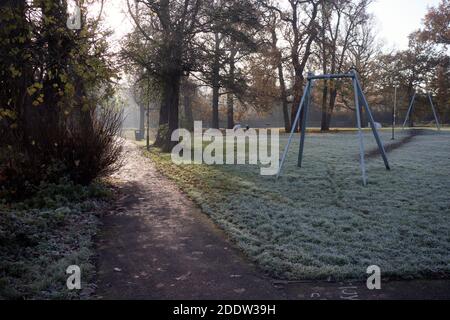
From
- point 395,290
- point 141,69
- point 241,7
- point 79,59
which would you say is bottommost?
point 395,290

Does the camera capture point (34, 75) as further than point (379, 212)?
Yes

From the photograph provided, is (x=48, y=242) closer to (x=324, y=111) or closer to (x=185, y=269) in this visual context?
(x=185, y=269)

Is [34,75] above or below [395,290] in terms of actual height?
above

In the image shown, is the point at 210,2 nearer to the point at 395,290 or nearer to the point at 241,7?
the point at 241,7

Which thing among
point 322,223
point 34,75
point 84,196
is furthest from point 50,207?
point 322,223

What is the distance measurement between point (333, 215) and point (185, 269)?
11.0ft

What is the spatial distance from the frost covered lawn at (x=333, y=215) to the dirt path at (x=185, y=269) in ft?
0.83

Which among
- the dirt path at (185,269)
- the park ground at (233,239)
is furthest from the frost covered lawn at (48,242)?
the dirt path at (185,269)

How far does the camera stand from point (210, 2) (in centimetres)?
1747

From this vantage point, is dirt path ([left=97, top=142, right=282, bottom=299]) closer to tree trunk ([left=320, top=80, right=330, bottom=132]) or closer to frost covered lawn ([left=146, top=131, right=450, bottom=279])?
frost covered lawn ([left=146, top=131, right=450, bottom=279])

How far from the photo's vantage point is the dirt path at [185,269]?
13.2 ft

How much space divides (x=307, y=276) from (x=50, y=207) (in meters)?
5.04

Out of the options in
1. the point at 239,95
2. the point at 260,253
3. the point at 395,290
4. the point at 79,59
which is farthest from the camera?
the point at 239,95

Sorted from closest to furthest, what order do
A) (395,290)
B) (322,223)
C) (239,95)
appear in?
(395,290)
(322,223)
(239,95)
